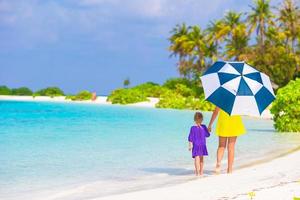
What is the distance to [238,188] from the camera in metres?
7.70

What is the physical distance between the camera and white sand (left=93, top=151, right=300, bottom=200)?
7.02 m

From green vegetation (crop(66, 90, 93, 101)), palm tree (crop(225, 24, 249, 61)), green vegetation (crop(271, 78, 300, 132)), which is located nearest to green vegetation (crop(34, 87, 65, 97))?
green vegetation (crop(66, 90, 93, 101))

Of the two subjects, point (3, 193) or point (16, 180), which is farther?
point (16, 180)

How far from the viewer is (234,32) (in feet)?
214

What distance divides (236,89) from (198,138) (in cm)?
117

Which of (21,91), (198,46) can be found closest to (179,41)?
(198,46)

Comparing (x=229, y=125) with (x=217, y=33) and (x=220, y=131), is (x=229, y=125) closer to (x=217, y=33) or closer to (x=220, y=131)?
(x=220, y=131)

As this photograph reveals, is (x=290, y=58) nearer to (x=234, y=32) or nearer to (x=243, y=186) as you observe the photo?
(x=234, y=32)

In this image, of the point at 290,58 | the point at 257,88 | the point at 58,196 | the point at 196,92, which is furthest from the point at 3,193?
the point at 196,92

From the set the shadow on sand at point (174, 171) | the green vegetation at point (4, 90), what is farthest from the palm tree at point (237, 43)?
the green vegetation at point (4, 90)

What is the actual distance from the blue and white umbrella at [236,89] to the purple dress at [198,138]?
0.72 metres

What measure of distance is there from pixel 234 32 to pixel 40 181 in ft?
189

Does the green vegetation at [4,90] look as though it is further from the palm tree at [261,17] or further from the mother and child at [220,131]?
the mother and child at [220,131]

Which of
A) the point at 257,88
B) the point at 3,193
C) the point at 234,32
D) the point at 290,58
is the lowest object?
the point at 3,193
